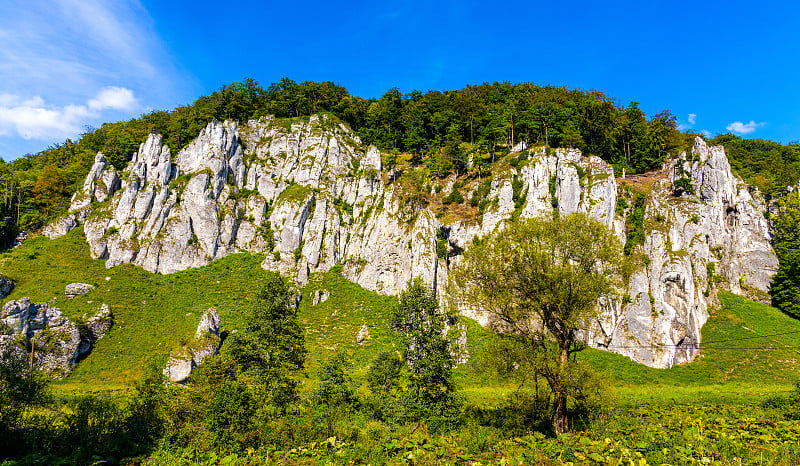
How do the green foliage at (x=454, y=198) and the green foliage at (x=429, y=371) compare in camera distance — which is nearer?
the green foliage at (x=429, y=371)

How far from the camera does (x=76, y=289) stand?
42.1 metres

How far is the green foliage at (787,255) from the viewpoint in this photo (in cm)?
4153

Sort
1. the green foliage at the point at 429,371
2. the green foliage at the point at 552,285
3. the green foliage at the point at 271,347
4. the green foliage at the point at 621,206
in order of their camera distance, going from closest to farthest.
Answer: the green foliage at the point at 552,285
the green foliage at the point at 429,371
the green foliage at the point at 271,347
the green foliage at the point at 621,206

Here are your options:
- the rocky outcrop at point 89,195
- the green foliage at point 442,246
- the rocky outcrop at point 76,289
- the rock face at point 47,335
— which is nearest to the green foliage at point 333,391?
the green foliage at point 442,246

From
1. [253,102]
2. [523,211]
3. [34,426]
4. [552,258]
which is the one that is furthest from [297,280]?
[253,102]

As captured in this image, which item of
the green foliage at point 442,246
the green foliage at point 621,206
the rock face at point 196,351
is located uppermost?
the green foliage at point 621,206

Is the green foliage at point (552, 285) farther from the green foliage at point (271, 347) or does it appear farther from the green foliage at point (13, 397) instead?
the green foliage at point (13, 397)

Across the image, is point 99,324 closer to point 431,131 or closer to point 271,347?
point 271,347

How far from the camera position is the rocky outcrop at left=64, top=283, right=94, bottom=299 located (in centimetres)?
4142

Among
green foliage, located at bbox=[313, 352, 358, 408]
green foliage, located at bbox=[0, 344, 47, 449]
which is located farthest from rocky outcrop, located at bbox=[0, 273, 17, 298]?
green foliage, located at bbox=[313, 352, 358, 408]

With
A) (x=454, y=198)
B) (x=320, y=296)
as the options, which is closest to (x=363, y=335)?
(x=320, y=296)

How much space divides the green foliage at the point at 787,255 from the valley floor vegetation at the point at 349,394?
3.18 meters

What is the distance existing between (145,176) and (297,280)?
3633cm

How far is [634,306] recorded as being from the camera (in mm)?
36875
